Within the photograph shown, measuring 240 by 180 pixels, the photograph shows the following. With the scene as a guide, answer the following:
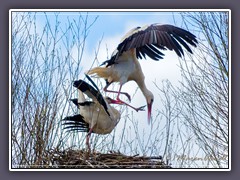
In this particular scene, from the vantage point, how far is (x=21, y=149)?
13.5 feet

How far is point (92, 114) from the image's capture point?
430 centimetres

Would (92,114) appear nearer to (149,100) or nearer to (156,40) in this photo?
(149,100)

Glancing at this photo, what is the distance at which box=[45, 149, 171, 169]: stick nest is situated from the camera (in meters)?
4.11

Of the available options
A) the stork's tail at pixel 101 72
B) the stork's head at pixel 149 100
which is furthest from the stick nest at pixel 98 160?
the stork's tail at pixel 101 72

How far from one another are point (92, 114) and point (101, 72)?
8.9 inches

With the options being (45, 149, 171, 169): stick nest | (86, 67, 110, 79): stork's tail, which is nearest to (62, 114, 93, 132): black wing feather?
(45, 149, 171, 169): stick nest

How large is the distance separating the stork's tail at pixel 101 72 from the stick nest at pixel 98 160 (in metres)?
0.41

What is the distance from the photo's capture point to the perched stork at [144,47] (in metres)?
4.25

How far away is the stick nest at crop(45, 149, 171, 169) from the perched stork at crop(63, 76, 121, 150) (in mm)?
80

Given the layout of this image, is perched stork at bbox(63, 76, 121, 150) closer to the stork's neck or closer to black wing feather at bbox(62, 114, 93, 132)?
black wing feather at bbox(62, 114, 93, 132)

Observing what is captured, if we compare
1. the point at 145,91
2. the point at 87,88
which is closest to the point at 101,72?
the point at 87,88
